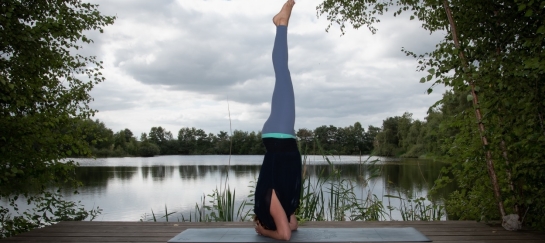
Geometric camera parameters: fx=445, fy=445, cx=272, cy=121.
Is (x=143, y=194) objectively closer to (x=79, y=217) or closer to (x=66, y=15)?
(x=79, y=217)

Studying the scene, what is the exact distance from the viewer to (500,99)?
9.57 ft

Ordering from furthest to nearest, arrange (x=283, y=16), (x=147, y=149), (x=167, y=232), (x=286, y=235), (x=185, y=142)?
(x=147, y=149) < (x=185, y=142) < (x=167, y=232) < (x=283, y=16) < (x=286, y=235)

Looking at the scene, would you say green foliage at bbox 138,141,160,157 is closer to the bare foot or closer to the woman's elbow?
the bare foot

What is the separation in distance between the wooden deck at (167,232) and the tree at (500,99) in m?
0.21

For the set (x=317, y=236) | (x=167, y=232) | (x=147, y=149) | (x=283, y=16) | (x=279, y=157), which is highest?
(x=283, y=16)

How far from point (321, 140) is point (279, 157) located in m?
3.09

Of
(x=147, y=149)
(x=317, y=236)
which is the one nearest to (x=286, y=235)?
(x=317, y=236)

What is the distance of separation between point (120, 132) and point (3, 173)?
1646 inches

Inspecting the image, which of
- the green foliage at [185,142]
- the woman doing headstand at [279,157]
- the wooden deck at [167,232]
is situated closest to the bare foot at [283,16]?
the woman doing headstand at [279,157]

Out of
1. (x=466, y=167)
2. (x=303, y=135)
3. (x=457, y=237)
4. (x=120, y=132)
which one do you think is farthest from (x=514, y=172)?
(x=120, y=132)

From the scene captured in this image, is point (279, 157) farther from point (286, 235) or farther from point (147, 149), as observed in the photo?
point (147, 149)

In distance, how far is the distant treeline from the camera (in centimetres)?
496

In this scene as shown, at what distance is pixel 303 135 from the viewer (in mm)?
5098

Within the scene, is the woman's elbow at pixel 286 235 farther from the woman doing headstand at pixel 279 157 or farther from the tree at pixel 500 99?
the tree at pixel 500 99
